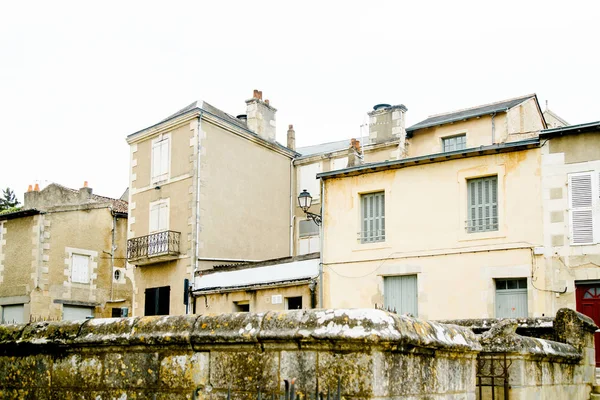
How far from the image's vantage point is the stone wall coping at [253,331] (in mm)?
4105

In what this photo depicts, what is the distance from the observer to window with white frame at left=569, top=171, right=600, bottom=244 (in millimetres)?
18109

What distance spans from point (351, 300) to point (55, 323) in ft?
53.7

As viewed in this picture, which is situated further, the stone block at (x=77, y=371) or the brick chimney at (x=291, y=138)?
the brick chimney at (x=291, y=138)

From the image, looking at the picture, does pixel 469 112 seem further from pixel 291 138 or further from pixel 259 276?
pixel 259 276

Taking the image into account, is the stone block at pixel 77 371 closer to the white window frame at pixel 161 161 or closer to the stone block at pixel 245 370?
the stone block at pixel 245 370

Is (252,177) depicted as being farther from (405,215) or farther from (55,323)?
(55,323)

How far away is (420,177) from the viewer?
20.8 metres

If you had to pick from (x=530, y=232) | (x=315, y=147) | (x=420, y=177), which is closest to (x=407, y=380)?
(x=530, y=232)

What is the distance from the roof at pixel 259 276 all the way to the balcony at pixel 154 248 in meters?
1.52

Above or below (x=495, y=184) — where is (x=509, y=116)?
above

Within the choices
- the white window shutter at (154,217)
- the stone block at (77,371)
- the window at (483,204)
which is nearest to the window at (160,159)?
the white window shutter at (154,217)

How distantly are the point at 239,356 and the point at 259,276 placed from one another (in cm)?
1916

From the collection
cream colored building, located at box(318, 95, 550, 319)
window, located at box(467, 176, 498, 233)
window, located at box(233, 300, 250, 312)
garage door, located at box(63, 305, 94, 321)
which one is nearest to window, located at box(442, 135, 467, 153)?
cream colored building, located at box(318, 95, 550, 319)

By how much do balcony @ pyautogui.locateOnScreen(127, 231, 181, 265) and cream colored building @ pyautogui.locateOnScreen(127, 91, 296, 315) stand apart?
0.04m
